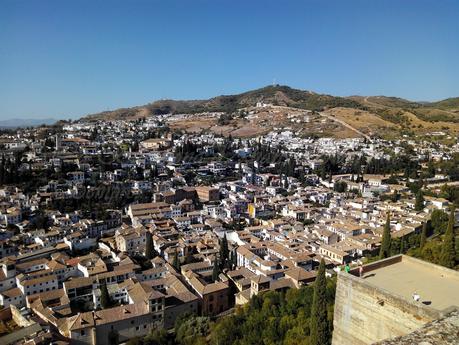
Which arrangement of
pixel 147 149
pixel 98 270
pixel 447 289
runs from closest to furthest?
pixel 447 289
pixel 98 270
pixel 147 149

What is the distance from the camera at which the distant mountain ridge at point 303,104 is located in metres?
69.8

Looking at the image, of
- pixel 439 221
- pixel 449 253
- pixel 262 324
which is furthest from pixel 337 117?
pixel 262 324

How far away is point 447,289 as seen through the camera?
15.3ft

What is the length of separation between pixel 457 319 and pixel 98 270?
18.1 metres

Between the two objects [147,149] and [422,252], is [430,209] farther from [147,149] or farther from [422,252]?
[147,149]

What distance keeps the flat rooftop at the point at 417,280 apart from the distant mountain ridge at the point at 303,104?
66423 mm

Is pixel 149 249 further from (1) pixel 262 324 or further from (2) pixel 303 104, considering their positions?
(2) pixel 303 104

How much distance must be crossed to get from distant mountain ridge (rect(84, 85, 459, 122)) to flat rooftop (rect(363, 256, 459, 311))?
218 ft

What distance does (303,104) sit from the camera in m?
88.6

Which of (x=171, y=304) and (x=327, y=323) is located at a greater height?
(x=327, y=323)

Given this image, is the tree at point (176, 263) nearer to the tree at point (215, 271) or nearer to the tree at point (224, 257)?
the tree at point (215, 271)

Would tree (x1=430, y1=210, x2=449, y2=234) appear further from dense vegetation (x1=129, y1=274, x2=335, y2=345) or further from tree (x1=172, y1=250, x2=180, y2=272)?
tree (x1=172, y1=250, x2=180, y2=272)

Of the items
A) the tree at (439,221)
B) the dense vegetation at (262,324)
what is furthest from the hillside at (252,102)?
the dense vegetation at (262,324)

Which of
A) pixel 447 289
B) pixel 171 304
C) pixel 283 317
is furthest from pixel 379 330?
pixel 171 304
